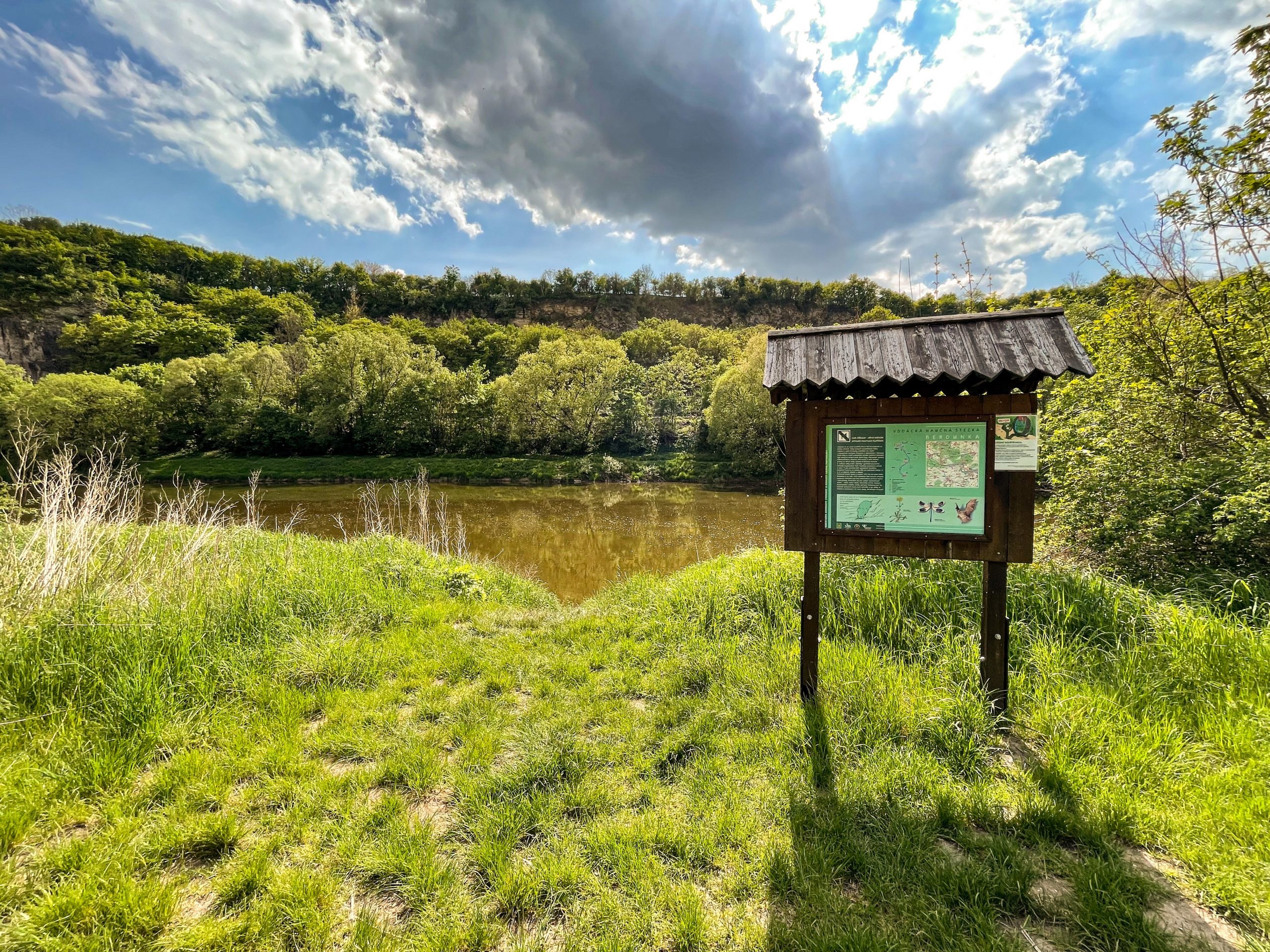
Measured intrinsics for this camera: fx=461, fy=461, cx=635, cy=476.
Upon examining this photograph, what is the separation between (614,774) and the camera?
2.88m

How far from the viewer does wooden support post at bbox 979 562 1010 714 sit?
10.3 ft

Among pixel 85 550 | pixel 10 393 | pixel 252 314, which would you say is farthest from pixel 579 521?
pixel 252 314

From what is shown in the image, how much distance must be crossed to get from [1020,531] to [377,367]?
4257 cm

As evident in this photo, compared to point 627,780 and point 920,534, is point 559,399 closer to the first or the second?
point 920,534

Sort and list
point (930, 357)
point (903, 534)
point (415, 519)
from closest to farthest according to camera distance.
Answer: point (930, 357)
point (903, 534)
point (415, 519)

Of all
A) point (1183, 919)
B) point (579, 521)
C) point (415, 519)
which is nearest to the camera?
point (1183, 919)

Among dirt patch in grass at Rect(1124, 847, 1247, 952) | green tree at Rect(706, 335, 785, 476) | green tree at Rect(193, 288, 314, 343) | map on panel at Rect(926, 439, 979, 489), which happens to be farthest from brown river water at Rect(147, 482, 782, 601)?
green tree at Rect(193, 288, 314, 343)

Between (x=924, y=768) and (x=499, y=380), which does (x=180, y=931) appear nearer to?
(x=924, y=768)

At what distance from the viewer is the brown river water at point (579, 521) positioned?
11.7m

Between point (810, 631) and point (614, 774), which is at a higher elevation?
point (810, 631)

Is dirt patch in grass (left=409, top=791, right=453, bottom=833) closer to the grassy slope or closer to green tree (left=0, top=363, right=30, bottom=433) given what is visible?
the grassy slope

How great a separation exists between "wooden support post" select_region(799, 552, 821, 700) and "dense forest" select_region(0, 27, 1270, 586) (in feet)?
12.3

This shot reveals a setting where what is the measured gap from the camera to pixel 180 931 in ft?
6.09

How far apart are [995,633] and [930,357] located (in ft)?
6.37
